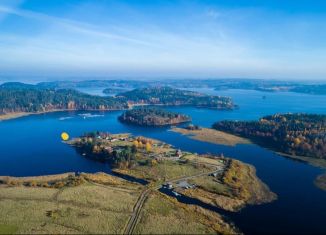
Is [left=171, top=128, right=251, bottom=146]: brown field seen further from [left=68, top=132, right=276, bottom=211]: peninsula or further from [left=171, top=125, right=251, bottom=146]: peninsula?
[left=68, top=132, right=276, bottom=211]: peninsula

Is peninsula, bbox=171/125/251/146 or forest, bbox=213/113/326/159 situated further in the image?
peninsula, bbox=171/125/251/146

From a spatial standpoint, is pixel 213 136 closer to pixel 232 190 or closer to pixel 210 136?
pixel 210 136

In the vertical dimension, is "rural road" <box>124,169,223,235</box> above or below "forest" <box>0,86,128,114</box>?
below

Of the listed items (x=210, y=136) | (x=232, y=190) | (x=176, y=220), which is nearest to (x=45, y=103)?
(x=210, y=136)

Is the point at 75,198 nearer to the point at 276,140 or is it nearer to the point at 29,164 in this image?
the point at 29,164

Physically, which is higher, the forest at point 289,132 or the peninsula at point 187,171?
the forest at point 289,132

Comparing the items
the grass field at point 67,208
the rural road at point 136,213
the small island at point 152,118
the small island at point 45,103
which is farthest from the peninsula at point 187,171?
the small island at point 45,103

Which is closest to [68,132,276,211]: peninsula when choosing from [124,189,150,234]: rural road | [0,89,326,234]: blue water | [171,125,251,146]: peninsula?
[0,89,326,234]: blue water

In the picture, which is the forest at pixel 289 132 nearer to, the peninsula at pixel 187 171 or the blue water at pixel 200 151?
the blue water at pixel 200 151
